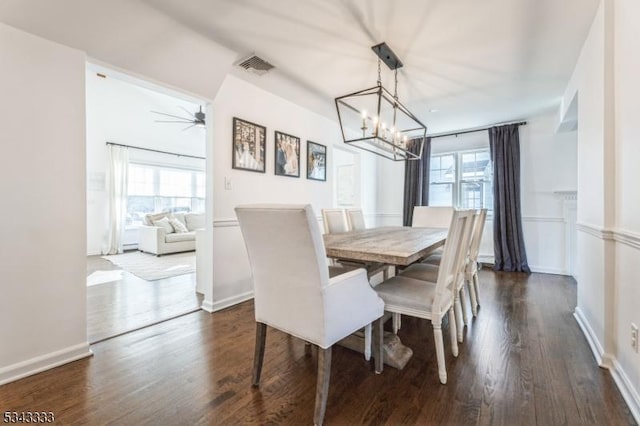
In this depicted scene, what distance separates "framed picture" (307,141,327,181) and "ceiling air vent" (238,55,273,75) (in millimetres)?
1278

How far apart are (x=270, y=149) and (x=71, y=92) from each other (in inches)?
71.3

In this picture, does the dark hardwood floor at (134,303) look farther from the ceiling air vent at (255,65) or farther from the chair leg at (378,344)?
the ceiling air vent at (255,65)

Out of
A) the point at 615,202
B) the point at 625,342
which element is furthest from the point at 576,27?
the point at 625,342

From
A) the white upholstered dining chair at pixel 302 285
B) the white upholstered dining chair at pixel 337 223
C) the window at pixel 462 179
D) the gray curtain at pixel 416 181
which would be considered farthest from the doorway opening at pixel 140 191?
the window at pixel 462 179

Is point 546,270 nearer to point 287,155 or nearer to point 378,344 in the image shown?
point 378,344

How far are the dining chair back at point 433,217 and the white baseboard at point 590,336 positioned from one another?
1487mm

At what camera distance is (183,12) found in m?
1.95

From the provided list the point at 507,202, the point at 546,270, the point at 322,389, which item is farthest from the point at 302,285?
the point at 546,270

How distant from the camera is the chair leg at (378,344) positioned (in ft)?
5.36

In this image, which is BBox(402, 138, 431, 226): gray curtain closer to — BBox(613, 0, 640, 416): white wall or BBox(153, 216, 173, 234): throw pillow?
BBox(613, 0, 640, 416): white wall

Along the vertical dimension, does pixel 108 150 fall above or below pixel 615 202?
above

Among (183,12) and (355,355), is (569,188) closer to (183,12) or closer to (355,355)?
(355,355)

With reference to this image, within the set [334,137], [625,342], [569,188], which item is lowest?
[625,342]

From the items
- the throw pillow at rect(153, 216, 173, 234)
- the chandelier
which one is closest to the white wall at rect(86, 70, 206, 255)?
the throw pillow at rect(153, 216, 173, 234)
